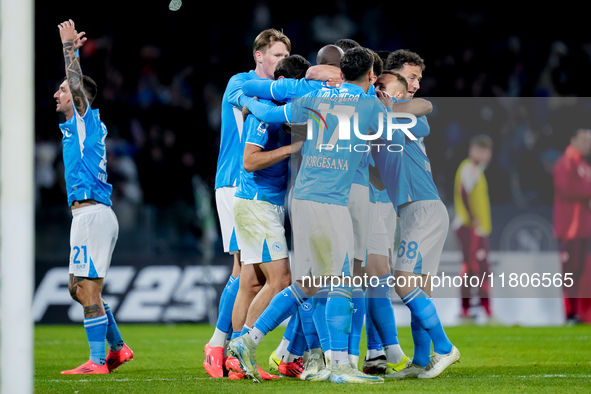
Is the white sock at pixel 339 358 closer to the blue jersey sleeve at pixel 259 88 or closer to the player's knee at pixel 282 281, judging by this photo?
the player's knee at pixel 282 281

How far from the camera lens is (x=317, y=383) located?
550cm

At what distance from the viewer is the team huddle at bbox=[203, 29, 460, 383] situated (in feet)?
17.8

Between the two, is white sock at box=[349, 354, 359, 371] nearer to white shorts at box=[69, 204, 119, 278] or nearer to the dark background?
white shorts at box=[69, 204, 119, 278]

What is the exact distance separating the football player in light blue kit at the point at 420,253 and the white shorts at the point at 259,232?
91 centimetres

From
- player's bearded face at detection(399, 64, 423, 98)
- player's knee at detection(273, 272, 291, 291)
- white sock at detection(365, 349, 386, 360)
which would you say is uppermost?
player's bearded face at detection(399, 64, 423, 98)

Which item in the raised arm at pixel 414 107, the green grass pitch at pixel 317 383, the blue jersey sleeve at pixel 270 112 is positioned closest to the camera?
the green grass pitch at pixel 317 383

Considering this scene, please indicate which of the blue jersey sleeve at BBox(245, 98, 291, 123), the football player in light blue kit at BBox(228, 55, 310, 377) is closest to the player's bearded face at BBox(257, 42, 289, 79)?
the football player in light blue kit at BBox(228, 55, 310, 377)

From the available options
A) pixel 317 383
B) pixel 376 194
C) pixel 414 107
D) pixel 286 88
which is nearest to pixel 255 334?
pixel 317 383

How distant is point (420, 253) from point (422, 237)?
0.12m

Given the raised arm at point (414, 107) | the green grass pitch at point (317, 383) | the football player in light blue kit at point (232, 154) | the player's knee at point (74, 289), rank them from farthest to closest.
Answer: the player's knee at point (74, 289) < the football player in light blue kit at point (232, 154) < the raised arm at point (414, 107) < the green grass pitch at point (317, 383)

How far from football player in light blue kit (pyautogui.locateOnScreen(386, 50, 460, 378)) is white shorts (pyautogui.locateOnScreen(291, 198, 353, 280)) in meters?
0.67

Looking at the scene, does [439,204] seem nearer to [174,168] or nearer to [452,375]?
[452,375]

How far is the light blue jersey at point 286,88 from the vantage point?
224 inches

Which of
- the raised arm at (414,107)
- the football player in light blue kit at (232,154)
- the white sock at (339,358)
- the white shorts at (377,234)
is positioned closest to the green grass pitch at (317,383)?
the white sock at (339,358)
